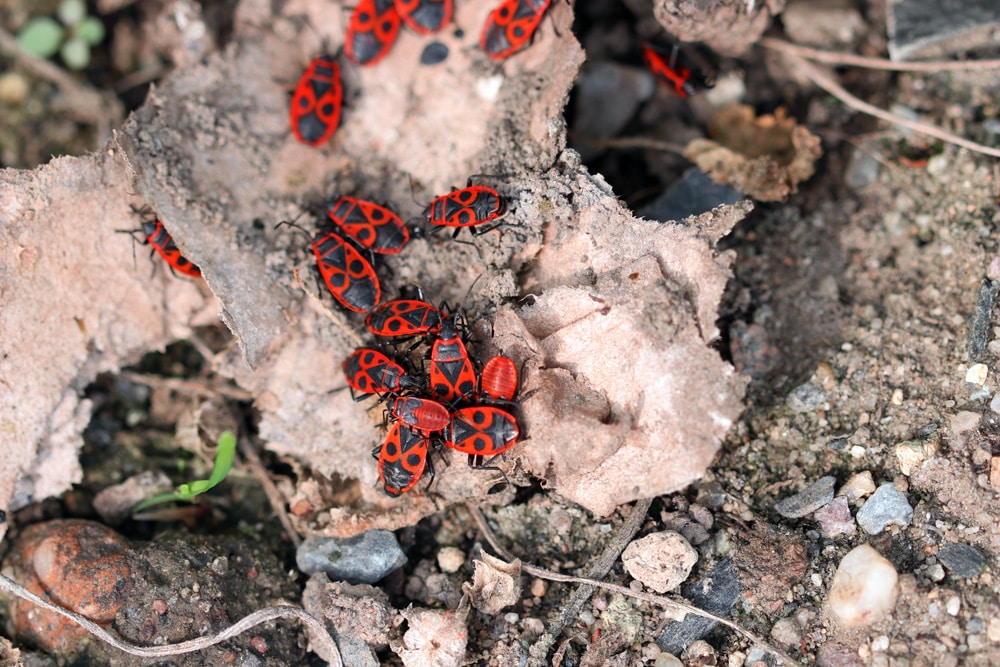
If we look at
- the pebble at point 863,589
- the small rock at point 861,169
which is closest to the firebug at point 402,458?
the pebble at point 863,589

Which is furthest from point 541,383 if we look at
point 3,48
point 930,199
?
point 3,48

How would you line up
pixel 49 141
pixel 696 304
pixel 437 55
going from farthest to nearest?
pixel 49 141
pixel 437 55
pixel 696 304

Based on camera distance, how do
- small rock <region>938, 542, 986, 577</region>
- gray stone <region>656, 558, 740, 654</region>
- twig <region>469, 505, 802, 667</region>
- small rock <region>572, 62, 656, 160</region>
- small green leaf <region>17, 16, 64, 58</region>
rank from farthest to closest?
small green leaf <region>17, 16, 64, 58</region> → small rock <region>572, 62, 656, 160</region> → gray stone <region>656, 558, 740, 654</region> → twig <region>469, 505, 802, 667</region> → small rock <region>938, 542, 986, 577</region>

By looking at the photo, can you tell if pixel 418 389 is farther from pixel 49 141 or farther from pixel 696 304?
pixel 49 141

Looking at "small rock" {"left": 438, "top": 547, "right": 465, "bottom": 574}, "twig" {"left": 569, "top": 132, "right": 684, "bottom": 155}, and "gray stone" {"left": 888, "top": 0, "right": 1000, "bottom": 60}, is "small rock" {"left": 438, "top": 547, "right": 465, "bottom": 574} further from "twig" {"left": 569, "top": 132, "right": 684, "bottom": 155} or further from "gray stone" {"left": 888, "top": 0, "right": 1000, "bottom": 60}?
"gray stone" {"left": 888, "top": 0, "right": 1000, "bottom": 60}

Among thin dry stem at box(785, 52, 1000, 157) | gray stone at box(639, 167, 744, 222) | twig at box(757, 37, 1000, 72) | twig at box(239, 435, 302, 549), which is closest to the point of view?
twig at box(239, 435, 302, 549)

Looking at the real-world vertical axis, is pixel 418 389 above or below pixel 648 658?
above

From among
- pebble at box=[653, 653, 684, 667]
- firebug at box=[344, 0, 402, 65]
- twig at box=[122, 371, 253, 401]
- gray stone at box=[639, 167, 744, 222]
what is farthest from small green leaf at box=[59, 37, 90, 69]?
pebble at box=[653, 653, 684, 667]
